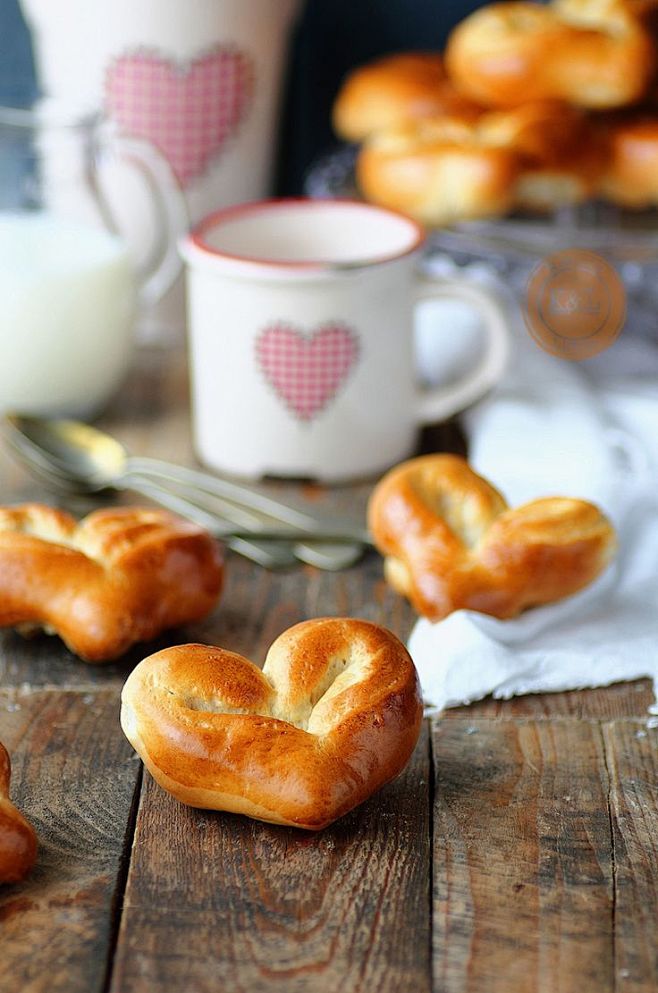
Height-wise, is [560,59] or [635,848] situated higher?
[560,59]

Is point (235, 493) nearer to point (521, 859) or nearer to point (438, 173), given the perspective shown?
point (438, 173)

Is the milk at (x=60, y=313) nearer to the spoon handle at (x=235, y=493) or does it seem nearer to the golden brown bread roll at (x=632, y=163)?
the spoon handle at (x=235, y=493)

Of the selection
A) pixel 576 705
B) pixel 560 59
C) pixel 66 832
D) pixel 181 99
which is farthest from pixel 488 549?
pixel 181 99

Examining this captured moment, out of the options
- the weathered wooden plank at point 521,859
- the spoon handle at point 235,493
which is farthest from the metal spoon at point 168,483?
the weathered wooden plank at point 521,859

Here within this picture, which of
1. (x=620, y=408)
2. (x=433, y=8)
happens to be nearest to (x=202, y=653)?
(x=620, y=408)

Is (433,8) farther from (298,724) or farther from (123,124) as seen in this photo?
(298,724)

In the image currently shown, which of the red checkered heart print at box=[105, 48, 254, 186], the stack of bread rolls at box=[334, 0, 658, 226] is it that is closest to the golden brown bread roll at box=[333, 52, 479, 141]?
the stack of bread rolls at box=[334, 0, 658, 226]
